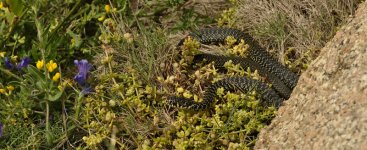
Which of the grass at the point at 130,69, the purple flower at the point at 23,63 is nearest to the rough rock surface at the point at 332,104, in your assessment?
the grass at the point at 130,69

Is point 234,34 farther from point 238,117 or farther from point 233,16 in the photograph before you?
point 238,117

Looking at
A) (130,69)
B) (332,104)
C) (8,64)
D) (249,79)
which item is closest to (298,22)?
(249,79)

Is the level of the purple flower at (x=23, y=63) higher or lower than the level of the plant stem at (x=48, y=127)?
higher

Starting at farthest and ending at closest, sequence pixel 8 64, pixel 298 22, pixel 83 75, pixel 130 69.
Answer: pixel 298 22, pixel 130 69, pixel 8 64, pixel 83 75

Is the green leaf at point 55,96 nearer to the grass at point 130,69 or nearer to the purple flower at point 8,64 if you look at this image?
the grass at point 130,69

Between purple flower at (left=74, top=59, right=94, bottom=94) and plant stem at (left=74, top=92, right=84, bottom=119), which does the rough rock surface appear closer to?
plant stem at (left=74, top=92, right=84, bottom=119)

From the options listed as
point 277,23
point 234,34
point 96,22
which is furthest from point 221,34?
point 96,22

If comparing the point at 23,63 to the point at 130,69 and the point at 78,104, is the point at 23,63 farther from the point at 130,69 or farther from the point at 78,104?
the point at 130,69
